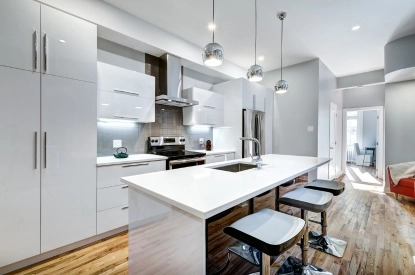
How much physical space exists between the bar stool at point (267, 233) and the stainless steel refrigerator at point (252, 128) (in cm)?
268

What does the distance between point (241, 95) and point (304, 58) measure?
163 cm

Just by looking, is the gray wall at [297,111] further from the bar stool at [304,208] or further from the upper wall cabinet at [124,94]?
the upper wall cabinet at [124,94]

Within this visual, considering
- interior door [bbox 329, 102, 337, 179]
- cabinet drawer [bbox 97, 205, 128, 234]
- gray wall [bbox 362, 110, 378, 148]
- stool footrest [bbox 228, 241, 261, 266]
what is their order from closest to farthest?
stool footrest [bbox 228, 241, 261, 266], cabinet drawer [bbox 97, 205, 128, 234], interior door [bbox 329, 102, 337, 179], gray wall [bbox 362, 110, 378, 148]

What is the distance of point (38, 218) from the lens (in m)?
1.79

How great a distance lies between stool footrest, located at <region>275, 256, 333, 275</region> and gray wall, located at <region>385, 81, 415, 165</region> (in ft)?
13.5

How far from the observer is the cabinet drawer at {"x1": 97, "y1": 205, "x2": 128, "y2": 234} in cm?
217

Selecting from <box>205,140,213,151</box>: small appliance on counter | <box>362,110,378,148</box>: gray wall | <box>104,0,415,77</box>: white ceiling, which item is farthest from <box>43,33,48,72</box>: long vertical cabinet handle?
<box>362,110,378,148</box>: gray wall

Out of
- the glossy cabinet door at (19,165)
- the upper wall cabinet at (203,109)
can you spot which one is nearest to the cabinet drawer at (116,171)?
the glossy cabinet door at (19,165)

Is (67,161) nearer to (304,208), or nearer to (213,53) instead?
(213,53)

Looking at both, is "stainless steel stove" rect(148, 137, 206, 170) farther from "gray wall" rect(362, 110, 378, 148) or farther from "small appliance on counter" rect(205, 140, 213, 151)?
"gray wall" rect(362, 110, 378, 148)

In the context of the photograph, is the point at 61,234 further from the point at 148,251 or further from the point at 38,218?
the point at 148,251

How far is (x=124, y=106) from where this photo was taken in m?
2.58

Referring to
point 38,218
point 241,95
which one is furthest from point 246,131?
point 38,218

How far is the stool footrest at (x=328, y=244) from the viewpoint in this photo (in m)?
1.96
